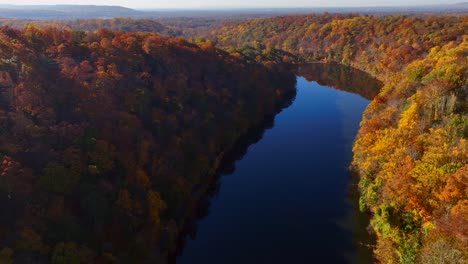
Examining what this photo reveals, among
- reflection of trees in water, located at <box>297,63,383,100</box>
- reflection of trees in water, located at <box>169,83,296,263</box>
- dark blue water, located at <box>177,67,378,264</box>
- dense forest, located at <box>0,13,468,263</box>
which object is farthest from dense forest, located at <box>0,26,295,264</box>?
reflection of trees in water, located at <box>297,63,383,100</box>

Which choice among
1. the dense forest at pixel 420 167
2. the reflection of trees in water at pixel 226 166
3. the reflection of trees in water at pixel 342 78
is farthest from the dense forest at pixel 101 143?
the reflection of trees in water at pixel 342 78

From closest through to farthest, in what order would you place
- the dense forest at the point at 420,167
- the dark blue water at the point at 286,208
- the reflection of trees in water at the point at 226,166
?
the dense forest at the point at 420,167 < the dark blue water at the point at 286,208 < the reflection of trees in water at the point at 226,166

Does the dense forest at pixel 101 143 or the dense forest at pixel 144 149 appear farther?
the dense forest at pixel 101 143

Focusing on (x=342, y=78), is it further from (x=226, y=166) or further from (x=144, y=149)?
(x=144, y=149)

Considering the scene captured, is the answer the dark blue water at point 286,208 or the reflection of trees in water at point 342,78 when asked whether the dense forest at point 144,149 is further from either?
the reflection of trees in water at point 342,78

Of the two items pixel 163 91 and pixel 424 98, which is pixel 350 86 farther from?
pixel 163 91

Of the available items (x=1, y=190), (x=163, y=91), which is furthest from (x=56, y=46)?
(x=1, y=190)
